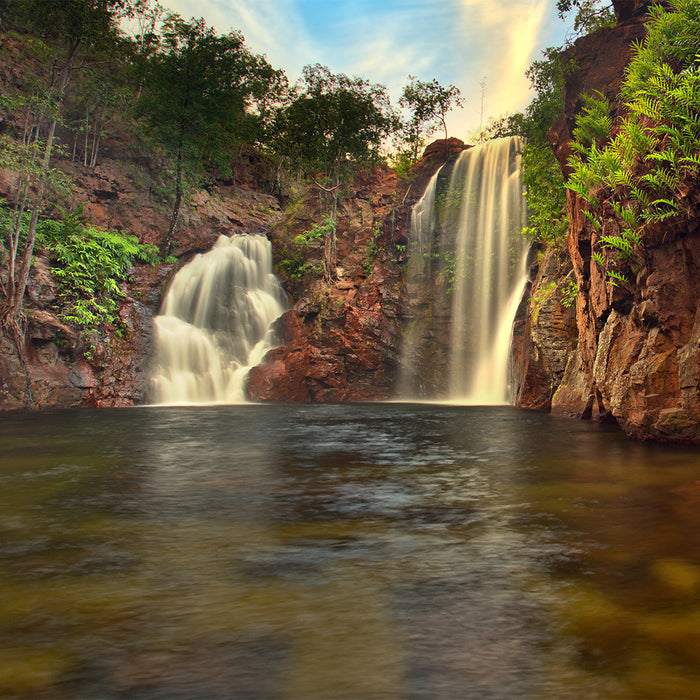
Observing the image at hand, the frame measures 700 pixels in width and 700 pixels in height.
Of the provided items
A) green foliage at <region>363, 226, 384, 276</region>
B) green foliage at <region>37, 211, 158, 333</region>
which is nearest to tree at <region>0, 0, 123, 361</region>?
green foliage at <region>37, 211, 158, 333</region>

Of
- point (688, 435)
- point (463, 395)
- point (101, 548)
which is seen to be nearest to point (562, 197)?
point (463, 395)

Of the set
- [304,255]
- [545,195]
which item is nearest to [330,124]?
[304,255]

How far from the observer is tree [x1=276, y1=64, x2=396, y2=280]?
28.5m

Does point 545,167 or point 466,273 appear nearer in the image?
point 545,167

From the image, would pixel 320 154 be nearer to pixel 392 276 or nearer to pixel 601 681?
pixel 392 276

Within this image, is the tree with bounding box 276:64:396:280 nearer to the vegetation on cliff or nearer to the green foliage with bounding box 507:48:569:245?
the vegetation on cliff

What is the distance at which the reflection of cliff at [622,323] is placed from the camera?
9328 millimetres

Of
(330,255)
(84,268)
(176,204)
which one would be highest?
(176,204)

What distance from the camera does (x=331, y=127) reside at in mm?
28828

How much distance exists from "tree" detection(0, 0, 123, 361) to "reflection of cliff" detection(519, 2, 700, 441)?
16169 mm

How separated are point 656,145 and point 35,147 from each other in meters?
18.3

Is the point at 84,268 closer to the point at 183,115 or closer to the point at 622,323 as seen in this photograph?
the point at 183,115

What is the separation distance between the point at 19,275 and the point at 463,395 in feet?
56.6

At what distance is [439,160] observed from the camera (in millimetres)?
30734
